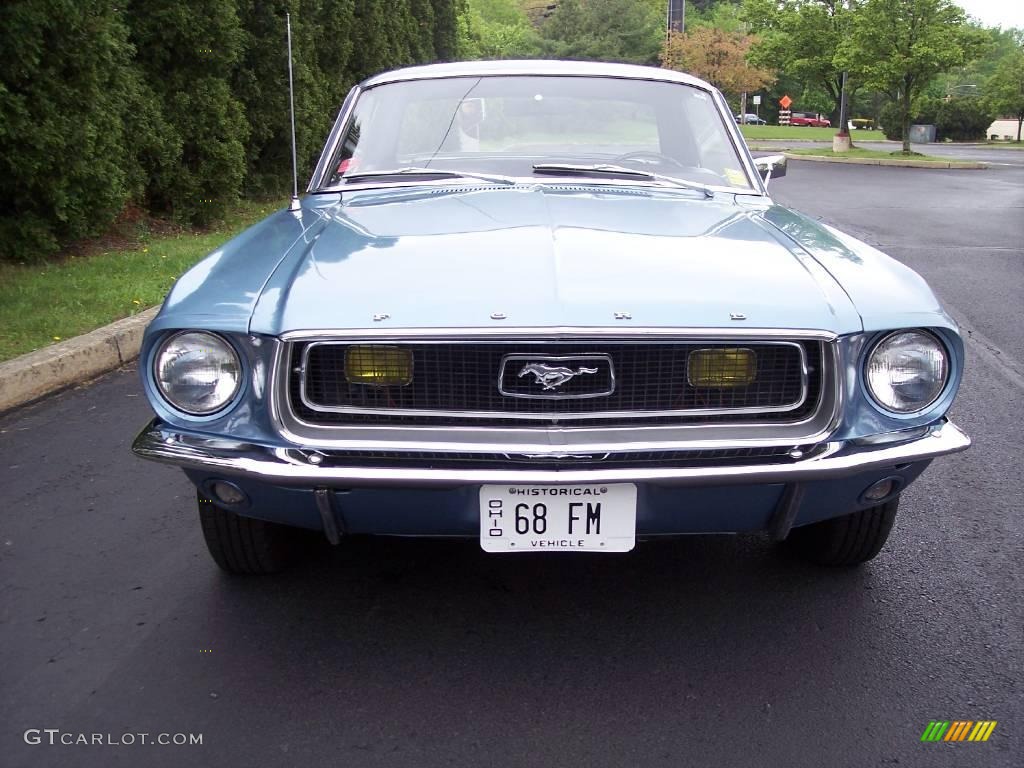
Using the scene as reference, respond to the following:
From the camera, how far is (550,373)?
2322 mm

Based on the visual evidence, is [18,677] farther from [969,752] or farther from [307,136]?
[307,136]

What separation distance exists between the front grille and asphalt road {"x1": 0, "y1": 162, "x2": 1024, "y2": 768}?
2.13 feet

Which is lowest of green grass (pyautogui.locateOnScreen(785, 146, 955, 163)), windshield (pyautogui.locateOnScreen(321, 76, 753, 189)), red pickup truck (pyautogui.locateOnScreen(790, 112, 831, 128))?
red pickup truck (pyautogui.locateOnScreen(790, 112, 831, 128))

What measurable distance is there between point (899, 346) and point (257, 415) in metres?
1.58

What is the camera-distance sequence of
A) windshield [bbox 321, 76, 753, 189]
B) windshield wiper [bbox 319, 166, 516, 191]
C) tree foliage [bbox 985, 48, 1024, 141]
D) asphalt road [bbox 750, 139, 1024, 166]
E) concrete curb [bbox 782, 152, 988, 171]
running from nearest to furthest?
windshield wiper [bbox 319, 166, 516, 191]
windshield [bbox 321, 76, 753, 189]
concrete curb [bbox 782, 152, 988, 171]
asphalt road [bbox 750, 139, 1024, 166]
tree foliage [bbox 985, 48, 1024, 141]

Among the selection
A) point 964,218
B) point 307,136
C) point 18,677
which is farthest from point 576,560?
point 964,218

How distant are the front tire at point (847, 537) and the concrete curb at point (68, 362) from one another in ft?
12.4

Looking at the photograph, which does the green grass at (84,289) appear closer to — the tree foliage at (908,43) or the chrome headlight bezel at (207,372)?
the chrome headlight bezel at (207,372)

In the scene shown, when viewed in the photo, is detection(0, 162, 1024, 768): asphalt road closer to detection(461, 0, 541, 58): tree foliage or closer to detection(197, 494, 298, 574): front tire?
detection(197, 494, 298, 574): front tire

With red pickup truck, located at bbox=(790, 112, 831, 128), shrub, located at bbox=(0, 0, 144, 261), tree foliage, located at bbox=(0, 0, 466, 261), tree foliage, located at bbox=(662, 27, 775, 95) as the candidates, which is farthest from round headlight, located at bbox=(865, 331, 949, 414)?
red pickup truck, located at bbox=(790, 112, 831, 128)

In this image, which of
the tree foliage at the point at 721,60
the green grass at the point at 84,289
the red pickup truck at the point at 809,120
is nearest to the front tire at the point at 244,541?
the green grass at the point at 84,289

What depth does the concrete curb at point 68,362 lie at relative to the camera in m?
4.86

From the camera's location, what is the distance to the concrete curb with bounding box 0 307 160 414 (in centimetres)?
486

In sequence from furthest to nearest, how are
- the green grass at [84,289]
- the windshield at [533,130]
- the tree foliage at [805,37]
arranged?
the tree foliage at [805,37]
the green grass at [84,289]
the windshield at [533,130]
